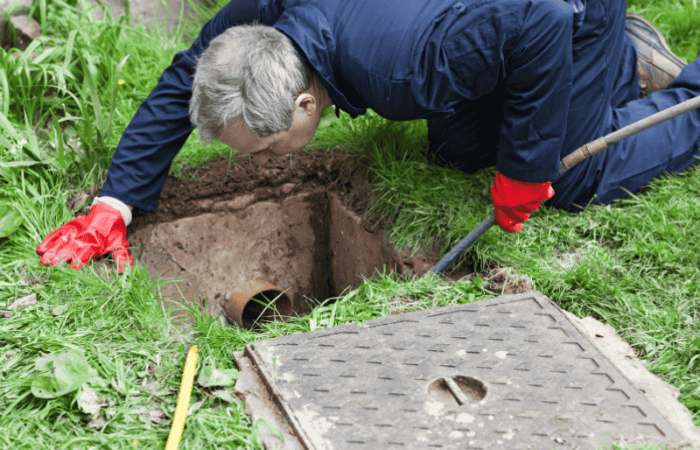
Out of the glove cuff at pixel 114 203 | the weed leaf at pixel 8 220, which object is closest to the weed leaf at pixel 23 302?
the weed leaf at pixel 8 220

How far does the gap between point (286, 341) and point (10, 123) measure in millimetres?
1743

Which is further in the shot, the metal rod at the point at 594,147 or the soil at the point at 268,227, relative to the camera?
the soil at the point at 268,227

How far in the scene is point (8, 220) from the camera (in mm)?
2090

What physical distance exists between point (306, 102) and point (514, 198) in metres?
0.80

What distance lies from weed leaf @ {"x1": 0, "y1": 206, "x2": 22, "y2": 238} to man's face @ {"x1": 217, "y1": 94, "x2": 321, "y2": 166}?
0.92 metres

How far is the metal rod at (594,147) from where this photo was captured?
5.55 ft

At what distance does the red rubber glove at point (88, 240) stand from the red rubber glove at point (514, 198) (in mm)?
1365

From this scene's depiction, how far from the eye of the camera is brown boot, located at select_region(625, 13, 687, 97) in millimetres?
2611

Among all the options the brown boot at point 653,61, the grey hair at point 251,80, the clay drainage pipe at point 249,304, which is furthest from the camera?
the brown boot at point 653,61

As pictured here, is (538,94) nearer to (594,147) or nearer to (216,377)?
(594,147)

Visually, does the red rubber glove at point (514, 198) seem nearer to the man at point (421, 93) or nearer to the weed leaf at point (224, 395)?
the man at point (421, 93)

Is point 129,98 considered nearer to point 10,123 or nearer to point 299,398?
point 10,123

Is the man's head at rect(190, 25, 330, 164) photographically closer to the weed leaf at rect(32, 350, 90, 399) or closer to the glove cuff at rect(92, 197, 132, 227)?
the glove cuff at rect(92, 197, 132, 227)

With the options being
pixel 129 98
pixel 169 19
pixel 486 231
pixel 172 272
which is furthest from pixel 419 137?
pixel 169 19
